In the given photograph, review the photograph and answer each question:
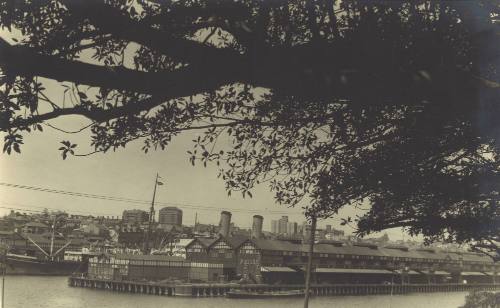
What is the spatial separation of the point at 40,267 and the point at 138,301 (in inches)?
1301

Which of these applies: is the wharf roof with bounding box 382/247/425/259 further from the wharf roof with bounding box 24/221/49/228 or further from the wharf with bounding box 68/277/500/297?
the wharf roof with bounding box 24/221/49/228

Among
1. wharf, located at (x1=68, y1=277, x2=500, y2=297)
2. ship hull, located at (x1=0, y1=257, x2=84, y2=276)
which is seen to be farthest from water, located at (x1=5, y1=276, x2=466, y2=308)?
ship hull, located at (x1=0, y1=257, x2=84, y2=276)

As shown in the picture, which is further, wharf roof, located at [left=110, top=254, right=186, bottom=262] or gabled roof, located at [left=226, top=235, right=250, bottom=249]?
wharf roof, located at [left=110, top=254, right=186, bottom=262]

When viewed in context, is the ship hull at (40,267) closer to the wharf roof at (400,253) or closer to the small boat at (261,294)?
the small boat at (261,294)

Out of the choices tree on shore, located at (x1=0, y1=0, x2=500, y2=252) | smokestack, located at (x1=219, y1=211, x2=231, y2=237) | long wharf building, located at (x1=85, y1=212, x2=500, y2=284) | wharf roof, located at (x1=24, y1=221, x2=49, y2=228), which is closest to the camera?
tree on shore, located at (x1=0, y1=0, x2=500, y2=252)

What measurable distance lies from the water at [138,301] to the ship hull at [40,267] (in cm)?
1284

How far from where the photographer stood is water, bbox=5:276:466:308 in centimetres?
5016

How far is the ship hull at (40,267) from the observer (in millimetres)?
78188

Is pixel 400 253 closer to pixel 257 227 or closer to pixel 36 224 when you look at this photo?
pixel 257 227

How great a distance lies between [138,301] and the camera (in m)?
53.9

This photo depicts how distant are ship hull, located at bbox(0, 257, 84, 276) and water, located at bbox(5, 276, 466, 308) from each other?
12838 mm

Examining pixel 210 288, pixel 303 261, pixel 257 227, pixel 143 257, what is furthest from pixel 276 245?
pixel 143 257

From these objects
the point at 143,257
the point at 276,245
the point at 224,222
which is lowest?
the point at 143,257

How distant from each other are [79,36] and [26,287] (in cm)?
6318
